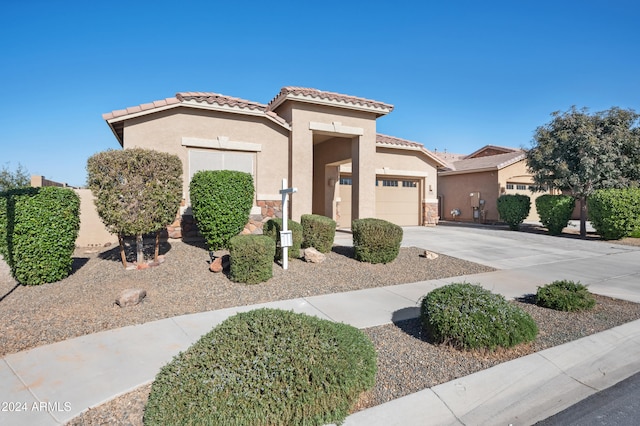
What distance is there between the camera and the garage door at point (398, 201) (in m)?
17.6

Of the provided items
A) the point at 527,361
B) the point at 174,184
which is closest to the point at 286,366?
the point at 527,361

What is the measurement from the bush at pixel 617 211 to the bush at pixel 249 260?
14520mm

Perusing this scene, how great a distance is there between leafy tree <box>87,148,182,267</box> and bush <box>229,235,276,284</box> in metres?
2.04

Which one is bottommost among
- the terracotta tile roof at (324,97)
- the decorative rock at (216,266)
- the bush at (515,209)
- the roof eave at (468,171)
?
the decorative rock at (216,266)

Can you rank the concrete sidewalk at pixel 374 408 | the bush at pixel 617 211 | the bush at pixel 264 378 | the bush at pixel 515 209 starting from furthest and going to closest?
the bush at pixel 515 209 → the bush at pixel 617 211 → the concrete sidewalk at pixel 374 408 → the bush at pixel 264 378

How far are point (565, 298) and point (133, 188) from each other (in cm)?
810

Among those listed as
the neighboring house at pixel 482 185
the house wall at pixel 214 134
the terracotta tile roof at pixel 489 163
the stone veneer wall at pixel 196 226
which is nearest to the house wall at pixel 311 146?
the house wall at pixel 214 134

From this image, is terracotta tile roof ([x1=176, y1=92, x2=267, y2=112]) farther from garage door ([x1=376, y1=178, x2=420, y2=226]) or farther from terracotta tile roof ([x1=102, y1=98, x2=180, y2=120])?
garage door ([x1=376, y1=178, x2=420, y2=226])

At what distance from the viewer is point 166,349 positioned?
13.0 feet

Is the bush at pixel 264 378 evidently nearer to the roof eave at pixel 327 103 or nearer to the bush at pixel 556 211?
the roof eave at pixel 327 103

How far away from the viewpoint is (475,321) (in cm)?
389

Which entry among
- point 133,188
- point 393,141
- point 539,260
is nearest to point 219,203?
point 133,188

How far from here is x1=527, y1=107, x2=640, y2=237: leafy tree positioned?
584 inches

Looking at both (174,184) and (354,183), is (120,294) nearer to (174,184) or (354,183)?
(174,184)
